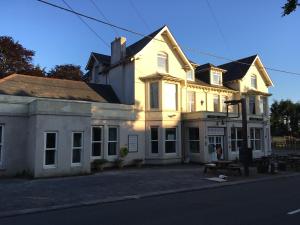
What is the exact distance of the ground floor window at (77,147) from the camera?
66.2ft

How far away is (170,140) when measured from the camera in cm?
2773

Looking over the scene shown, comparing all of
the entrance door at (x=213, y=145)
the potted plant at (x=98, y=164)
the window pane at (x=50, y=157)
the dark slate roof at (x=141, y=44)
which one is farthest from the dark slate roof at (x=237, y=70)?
the window pane at (x=50, y=157)

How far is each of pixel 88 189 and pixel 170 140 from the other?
45.4 ft

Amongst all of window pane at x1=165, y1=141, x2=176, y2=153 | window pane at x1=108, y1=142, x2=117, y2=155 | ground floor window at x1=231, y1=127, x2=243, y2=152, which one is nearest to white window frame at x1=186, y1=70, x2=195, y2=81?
ground floor window at x1=231, y1=127, x2=243, y2=152

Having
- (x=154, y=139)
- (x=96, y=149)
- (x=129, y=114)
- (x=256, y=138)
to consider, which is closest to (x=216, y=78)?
(x=256, y=138)

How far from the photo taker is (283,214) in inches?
360

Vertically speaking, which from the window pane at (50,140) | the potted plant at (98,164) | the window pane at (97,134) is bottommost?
A: the potted plant at (98,164)

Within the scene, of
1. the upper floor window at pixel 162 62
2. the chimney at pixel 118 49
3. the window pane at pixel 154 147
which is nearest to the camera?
the window pane at pixel 154 147

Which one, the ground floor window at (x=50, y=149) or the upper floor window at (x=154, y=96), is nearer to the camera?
the ground floor window at (x=50, y=149)

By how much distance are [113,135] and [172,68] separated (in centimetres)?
824

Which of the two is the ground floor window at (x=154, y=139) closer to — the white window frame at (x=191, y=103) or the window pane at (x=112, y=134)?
the window pane at (x=112, y=134)

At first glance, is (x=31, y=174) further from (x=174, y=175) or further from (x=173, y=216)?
(x=173, y=216)

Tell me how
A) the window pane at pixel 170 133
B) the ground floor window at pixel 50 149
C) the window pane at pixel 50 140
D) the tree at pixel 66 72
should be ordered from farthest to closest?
the tree at pixel 66 72
the window pane at pixel 170 133
the window pane at pixel 50 140
the ground floor window at pixel 50 149

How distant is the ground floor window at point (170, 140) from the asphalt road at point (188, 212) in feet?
47.4
